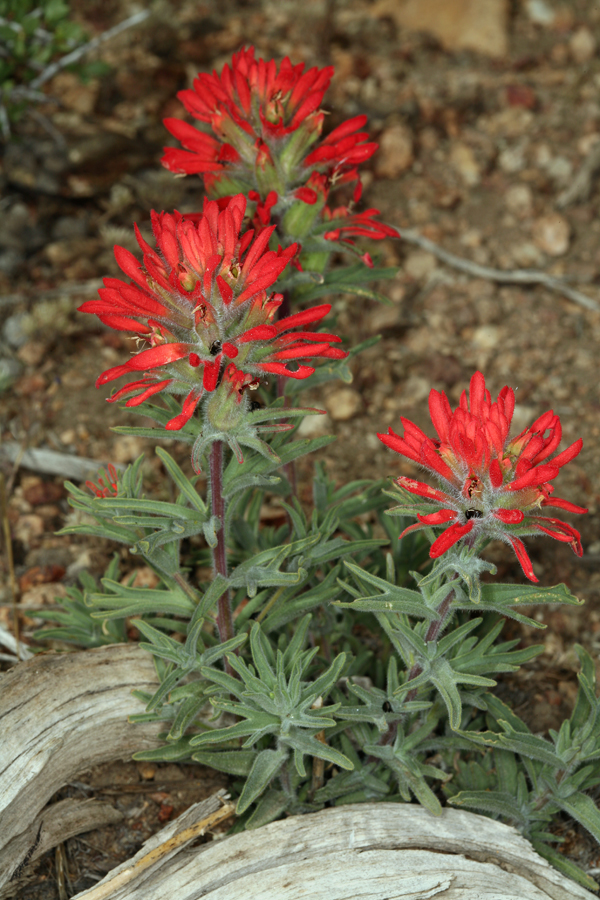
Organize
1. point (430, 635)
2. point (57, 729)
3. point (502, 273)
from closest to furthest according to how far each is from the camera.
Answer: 1. point (430, 635)
2. point (57, 729)
3. point (502, 273)

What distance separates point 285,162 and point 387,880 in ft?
7.15

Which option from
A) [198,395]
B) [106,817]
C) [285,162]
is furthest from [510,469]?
[106,817]

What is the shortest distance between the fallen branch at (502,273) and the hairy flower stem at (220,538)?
269cm

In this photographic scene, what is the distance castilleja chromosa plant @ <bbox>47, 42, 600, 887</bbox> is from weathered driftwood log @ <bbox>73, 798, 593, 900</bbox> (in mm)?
104

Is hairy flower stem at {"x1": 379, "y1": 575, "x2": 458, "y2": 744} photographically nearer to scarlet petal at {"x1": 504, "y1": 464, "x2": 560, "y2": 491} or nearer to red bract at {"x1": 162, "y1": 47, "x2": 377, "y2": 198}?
scarlet petal at {"x1": 504, "y1": 464, "x2": 560, "y2": 491}

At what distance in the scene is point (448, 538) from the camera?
6.62ft

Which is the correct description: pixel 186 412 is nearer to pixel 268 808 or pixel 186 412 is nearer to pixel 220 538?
pixel 220 538

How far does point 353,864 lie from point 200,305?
169 centimetres

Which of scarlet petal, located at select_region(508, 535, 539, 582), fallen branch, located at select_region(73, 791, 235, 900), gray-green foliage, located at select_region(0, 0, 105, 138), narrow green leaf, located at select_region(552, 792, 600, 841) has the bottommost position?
Answer: narrow green leaf, located at select_region(552, 792, 600, 841)

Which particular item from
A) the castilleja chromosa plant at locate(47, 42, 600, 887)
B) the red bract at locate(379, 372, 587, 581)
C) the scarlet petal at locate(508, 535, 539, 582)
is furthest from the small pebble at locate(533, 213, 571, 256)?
the scarlet petal at locate(508, 535, 539, 582)

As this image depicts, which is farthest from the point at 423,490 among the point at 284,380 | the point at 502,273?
the point at 502,273

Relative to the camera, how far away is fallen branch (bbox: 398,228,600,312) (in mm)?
4574

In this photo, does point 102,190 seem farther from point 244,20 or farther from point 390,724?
point 390,724

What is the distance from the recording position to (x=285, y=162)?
8.47ft
